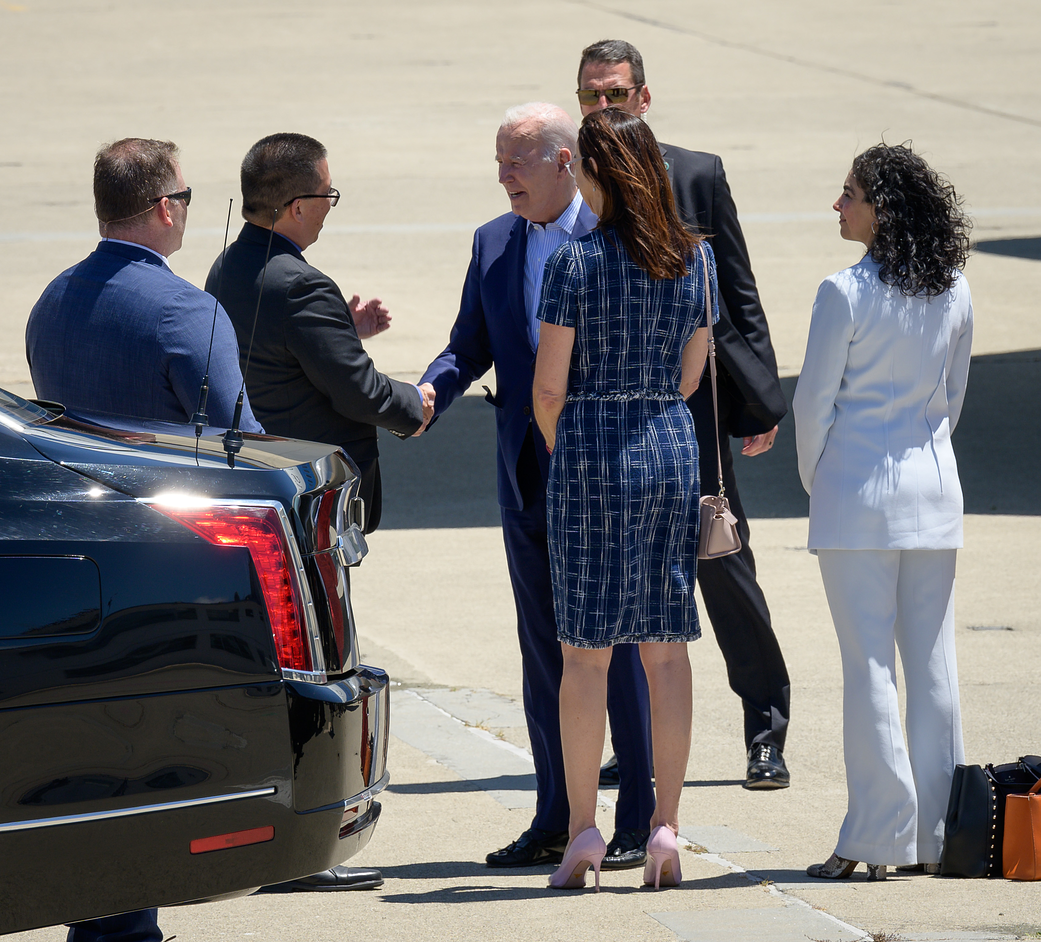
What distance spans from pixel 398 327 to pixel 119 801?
12491 mm

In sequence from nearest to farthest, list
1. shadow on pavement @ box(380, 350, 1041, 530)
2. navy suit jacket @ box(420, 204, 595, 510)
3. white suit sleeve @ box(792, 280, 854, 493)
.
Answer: white suit sleeve @ box(792, 280, 854, 493)
navy suit jacket @ box(420, 204, 595, 510)
shadow on pavement @ box(380, 350, 1041, 530)

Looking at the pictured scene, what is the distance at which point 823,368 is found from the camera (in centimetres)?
427

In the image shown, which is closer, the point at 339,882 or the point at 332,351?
the point at 339,882

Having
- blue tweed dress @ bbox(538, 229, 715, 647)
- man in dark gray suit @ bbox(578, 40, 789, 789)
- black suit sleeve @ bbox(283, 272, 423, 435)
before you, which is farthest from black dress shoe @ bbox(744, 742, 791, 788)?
black suit sleeve @ bbox(283, 272, 423, 435)

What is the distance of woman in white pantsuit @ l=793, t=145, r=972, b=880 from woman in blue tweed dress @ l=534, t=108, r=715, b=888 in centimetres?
41

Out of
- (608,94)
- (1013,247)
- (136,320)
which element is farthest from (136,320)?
(1013,247)

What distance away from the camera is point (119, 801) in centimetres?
293

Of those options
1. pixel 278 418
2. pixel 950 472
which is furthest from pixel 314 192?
pixel 950 472

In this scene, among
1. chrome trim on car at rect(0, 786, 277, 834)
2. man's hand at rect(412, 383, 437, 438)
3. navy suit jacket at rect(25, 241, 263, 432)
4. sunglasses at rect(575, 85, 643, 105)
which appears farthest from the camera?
sunglasses at rect(575, 85, 643, 105)

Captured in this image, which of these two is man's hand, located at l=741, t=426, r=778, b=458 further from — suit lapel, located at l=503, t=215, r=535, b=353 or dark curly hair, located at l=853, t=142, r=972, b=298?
dark curly hair, located at l=853, t=142, r=972, b=298

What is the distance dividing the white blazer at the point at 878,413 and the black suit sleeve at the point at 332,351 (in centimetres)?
121

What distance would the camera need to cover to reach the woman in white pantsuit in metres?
4.23

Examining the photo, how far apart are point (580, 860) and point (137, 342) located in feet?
5.89

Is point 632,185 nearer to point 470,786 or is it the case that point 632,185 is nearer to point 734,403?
point 734,403
